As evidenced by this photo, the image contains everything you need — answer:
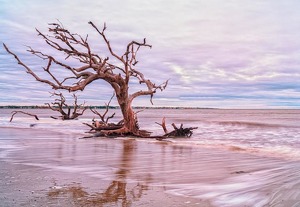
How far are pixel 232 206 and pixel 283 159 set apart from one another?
5.49m

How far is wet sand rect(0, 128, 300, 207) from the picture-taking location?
5055mm

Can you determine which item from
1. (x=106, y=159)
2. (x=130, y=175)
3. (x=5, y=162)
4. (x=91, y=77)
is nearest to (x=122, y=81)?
(x=91, y=77)

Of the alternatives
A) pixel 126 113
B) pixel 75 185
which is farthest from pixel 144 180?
pixel 126 113

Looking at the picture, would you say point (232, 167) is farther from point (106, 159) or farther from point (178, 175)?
point (106, 159)

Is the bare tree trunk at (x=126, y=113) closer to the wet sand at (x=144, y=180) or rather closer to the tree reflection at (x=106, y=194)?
the wet sand at (x=144, y=180)

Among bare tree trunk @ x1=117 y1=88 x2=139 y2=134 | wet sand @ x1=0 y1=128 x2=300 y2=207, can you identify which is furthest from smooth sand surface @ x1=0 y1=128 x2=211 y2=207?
bare tree trunk @ x1=117 y1=88 x2=139 y2=134

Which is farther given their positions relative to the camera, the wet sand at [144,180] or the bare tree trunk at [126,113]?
the bare tree trunk at [126,113]

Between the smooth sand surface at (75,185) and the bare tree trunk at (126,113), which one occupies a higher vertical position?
the bare tree trunk at (126,113)

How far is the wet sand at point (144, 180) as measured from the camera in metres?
5.05

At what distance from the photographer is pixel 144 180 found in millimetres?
6512

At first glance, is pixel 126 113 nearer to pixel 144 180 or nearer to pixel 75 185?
pixel 144 180

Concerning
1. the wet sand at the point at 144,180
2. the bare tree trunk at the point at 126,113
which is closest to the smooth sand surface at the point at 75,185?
the wet sand at the point at 144,180

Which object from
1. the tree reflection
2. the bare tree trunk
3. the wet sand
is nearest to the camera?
the tree reflection

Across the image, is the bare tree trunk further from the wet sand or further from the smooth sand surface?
the smooth sand surface
